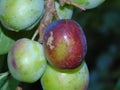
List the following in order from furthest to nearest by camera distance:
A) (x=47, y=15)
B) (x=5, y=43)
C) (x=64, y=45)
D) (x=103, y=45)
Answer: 1. (x=103, y=45)
2. (x=5, y=43)
3. (x=47, y=15)
4. (x=64, y=45)

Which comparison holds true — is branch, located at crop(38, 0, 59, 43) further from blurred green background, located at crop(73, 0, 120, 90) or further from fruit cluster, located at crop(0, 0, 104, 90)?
blurred green background, located at crop(73, 0, 120, 90)

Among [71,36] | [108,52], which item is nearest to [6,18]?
[71,36]

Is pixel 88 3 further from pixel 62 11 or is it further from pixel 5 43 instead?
pixel 5 43

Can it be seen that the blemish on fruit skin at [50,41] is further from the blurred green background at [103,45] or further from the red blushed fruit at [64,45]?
the blurred green background at [103,45]

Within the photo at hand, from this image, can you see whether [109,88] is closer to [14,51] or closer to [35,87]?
[35,87]

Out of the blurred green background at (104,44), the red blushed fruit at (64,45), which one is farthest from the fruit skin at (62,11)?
the blurred green background at (104,44)

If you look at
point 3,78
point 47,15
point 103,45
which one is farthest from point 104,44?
point 47,15

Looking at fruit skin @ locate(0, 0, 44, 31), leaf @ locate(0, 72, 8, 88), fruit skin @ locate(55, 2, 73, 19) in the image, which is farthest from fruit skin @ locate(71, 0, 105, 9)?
leaf @ locate(0, 72, 8, 88)
